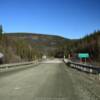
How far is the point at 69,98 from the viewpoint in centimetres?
1076

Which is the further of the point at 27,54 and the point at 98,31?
the point at 98,31

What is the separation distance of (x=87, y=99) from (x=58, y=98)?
46.0 inches

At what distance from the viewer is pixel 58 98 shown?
35.3 ft

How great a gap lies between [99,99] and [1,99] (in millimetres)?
3889

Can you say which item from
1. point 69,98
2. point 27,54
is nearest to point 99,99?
point 69,98

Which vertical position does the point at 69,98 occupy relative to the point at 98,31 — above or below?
below

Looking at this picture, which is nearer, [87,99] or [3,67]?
[87,99]

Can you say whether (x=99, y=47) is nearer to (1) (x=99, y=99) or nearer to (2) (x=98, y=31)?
(2) (x=98, y=31)

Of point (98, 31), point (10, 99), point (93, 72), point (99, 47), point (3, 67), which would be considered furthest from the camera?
point (98, 31)

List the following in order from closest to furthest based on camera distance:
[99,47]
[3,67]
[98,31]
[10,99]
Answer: [10,99] → [3,67] → [99,47] → [98,31]

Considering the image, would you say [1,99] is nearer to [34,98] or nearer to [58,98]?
[34,98]

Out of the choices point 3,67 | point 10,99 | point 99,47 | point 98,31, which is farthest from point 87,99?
point 98,31

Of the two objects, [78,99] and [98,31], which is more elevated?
[98,31]

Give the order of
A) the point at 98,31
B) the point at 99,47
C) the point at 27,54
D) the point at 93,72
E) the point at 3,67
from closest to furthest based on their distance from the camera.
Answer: the point at 93,72
the point at 3,67
the point at 99,47
the point at 27,54
the point at 98,31
